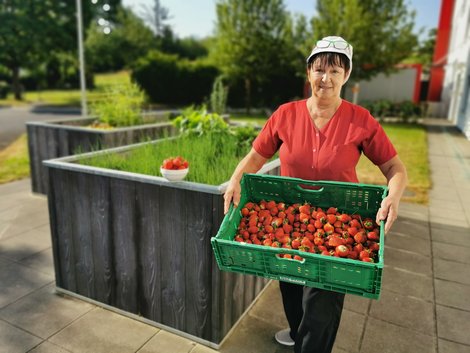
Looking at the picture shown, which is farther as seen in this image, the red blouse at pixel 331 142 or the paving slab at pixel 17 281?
the paving slab at pixel 17 281

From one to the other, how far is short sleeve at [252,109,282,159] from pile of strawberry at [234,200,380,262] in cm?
37

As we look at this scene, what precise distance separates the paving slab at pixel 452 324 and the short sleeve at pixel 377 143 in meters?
1.91

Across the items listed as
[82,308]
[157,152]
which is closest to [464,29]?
[157,152]

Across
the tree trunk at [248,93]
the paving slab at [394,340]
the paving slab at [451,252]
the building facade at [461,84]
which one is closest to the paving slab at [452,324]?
the paving slab at [394,340]

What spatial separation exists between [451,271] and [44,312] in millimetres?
4228

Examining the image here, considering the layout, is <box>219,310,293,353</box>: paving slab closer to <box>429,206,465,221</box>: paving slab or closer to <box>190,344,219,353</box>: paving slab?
<box>190,344,219,353</box>: paving slab

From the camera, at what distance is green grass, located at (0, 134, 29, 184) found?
8086mm

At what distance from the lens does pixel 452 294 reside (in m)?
3.95

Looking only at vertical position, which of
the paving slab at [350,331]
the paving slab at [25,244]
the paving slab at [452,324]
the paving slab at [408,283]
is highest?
the paving slab at [25,244]

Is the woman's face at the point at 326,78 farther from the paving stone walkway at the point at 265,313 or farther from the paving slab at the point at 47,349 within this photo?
the paving slab at the point at 47,349

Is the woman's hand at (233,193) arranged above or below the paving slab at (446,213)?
above

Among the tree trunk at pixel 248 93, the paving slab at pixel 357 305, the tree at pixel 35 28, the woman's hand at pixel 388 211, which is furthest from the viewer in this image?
the tree at pixel 35 28

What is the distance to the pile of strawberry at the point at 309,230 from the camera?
207 cm

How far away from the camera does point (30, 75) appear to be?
4484 centimetres
